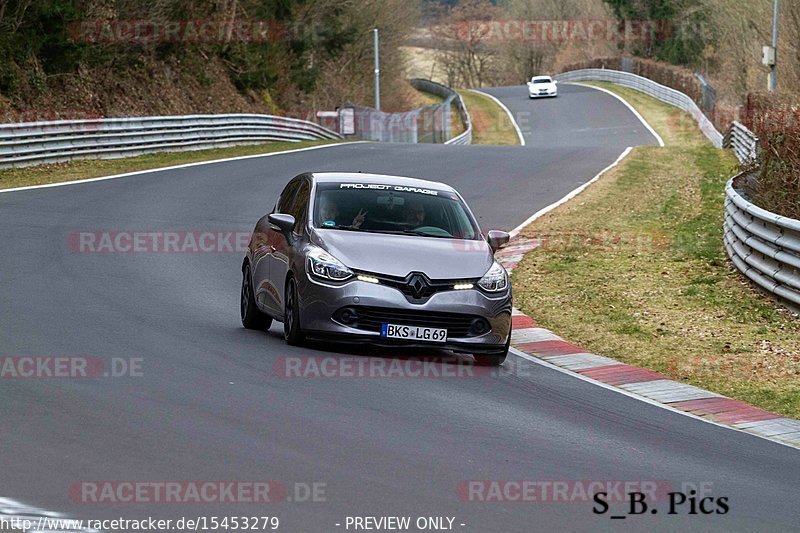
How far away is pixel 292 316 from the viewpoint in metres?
11.6

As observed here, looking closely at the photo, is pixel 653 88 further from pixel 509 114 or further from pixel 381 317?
pixel 381 317

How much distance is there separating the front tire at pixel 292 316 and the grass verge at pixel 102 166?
16166 millimetres

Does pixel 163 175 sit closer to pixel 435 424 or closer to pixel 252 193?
pixel 252 193

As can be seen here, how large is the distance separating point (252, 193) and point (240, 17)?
1095 inches

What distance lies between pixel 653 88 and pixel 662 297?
226 ft

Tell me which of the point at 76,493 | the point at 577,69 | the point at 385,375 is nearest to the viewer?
the point at 76,493

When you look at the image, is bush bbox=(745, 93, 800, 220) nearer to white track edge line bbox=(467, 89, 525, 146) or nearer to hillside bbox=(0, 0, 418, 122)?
hillside bbox=(0, 0, 418, 122)

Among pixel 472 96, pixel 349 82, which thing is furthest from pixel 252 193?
pixel 472 96

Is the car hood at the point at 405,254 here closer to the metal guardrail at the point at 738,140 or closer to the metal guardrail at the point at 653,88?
the metal guardrail at the point at 738,140

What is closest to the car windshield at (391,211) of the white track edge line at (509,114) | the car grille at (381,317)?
the car grille at (381,317)

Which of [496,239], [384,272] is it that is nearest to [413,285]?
[384,272]

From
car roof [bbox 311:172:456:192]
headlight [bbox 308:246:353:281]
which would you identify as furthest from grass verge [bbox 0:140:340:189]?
headlight [bbox 308:246:353:281]

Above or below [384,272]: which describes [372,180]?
above

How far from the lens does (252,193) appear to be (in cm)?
2741
